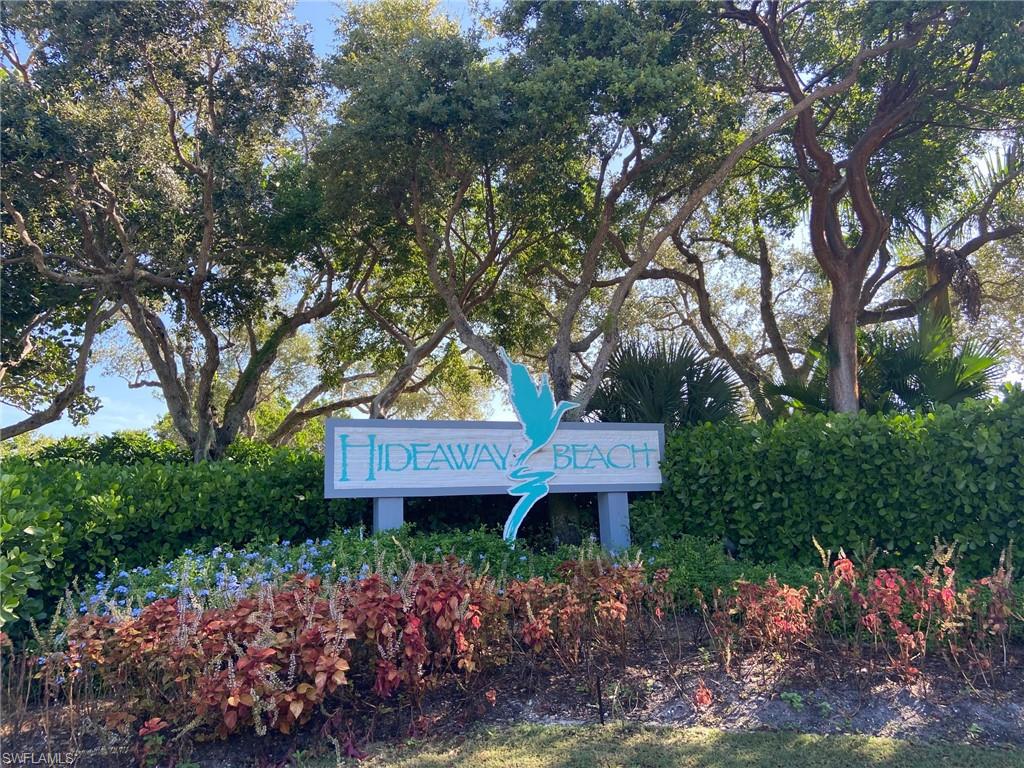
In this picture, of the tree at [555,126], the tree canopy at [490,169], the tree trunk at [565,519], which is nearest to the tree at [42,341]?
the tree canopy at [490,169]

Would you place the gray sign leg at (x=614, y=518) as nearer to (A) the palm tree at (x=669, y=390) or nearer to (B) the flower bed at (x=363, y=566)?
(B) the flower bed at (x=363, y=566)

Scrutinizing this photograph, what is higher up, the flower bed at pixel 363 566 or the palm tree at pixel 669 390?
the palm tree at pixel 669 390

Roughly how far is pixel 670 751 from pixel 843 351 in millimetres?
7236

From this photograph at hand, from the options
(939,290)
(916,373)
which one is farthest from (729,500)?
(939,290)

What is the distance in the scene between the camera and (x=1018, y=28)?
27.2ft

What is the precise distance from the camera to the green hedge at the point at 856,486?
588 centimetres

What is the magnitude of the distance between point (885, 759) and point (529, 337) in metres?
12.1

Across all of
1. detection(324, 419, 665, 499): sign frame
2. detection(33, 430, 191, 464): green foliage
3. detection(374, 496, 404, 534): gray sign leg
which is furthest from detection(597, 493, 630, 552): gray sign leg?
detection(33, 430, 191, 464): green foliage

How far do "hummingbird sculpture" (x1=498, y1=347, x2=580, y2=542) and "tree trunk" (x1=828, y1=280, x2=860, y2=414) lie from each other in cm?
378

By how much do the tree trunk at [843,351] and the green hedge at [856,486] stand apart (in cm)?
216

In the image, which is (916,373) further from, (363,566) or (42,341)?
(42,341)

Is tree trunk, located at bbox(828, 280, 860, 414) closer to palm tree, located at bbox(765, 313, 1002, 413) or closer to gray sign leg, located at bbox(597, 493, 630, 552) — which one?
palm tree, located at bbox(765, 313, 1002, 413)

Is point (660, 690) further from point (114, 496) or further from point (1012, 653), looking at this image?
point (114, 496)

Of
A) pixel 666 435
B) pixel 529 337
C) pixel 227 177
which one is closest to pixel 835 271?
pixel 666 435
